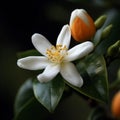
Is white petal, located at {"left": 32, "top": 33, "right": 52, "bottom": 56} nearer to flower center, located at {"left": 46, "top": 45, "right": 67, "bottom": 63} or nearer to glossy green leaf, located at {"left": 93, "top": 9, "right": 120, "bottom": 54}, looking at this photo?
flower center, located at {"left": 46, "top": 45, "right": 67, "bottom": 63}

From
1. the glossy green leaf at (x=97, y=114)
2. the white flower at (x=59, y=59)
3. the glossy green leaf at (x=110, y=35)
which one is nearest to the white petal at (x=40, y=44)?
the white flower at (x=59, y=59)

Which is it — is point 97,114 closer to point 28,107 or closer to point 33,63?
point 28,107

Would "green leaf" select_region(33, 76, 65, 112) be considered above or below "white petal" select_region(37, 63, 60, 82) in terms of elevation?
below

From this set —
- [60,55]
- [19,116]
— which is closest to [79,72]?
[60,55]

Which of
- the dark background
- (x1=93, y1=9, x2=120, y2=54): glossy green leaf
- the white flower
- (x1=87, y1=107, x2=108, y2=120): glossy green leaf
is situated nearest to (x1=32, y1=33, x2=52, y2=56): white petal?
the white flower

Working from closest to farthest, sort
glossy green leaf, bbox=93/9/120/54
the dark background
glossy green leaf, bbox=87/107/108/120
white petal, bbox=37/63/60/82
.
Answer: white petal, bbox=37/63/60/82, glossy green leaf, bbox=93/9/120/54, glossy green leaf, bbox=87/107/108/120, the dark background

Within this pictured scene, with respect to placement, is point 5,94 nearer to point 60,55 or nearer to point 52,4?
point 52,4
